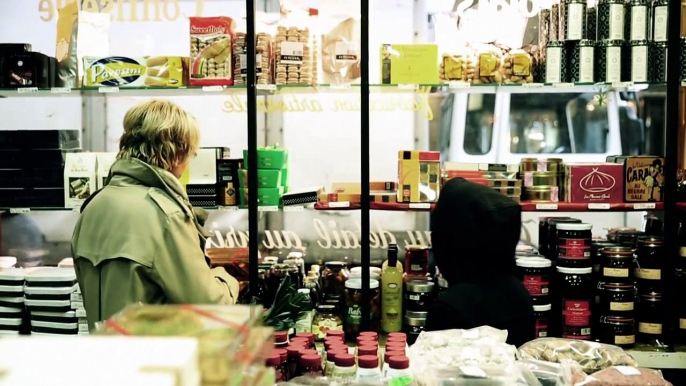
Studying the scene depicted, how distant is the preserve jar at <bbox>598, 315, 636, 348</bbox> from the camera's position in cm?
356

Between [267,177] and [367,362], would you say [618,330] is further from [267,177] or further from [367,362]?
[367,362]

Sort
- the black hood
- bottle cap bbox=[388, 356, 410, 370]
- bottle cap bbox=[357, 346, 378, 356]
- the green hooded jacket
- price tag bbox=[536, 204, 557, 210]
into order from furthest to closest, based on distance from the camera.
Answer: price tag bbox=[536, 204, 557, 210]
the black hood
the green hooded jacket
bottle cap bbox=[357, 346, 378, 356]
bottle cap bbox=[388, 356, 410, 370]

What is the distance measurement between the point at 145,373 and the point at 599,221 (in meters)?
4.33

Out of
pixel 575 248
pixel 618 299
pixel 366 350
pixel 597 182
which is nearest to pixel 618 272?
pixel 618 299

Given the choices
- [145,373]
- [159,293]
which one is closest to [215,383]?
[145,373]

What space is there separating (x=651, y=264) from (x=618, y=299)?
10.4 inches

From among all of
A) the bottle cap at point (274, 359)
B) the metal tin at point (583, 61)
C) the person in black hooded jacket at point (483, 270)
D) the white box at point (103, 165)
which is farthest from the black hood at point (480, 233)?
the white box at point (103, 165)

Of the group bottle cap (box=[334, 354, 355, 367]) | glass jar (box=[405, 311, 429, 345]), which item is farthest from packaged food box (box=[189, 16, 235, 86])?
bottle cap (box=[334, 354, 355, 367])

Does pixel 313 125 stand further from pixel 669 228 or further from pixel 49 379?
pixel 49 379

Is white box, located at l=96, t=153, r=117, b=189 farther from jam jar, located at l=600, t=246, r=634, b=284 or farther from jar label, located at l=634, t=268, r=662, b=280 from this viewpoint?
jar label, located at l=634, t=268, r=662, b=280

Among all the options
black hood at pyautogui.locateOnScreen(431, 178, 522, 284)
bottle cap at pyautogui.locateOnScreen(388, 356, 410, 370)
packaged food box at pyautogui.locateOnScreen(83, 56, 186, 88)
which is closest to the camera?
bottle cap at pyautogui.locateOnScreen(388, 356, 410, 370)

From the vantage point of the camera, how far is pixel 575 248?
3.54 meters

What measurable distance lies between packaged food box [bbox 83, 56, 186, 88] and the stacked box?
133 centimetres

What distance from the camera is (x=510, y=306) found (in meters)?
2.56
